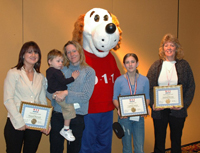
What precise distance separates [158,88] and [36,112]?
1513 mm

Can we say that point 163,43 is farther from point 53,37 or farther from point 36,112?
point 36,112

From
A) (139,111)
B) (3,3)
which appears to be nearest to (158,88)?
(139,111)

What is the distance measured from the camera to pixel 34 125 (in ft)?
7.18

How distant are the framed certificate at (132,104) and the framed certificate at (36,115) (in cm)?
87

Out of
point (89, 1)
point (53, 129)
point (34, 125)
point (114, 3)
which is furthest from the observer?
point (114, 3)

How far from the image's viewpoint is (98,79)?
2.73 meters

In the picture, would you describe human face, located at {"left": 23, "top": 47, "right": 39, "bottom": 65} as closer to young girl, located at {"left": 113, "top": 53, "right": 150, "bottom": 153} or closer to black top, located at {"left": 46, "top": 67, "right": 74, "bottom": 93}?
black top, located at {"left": 46, "top": 67, "right": 74, "bottom": 93}

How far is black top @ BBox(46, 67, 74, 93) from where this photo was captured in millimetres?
2277

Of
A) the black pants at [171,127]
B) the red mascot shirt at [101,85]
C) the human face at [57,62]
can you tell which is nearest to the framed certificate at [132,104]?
the red mascot shirt at [101,85]

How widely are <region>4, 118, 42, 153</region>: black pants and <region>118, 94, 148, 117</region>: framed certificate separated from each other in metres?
1.04

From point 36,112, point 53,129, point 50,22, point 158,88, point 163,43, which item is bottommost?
point 53,129

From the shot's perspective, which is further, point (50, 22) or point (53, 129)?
point (50, 22)

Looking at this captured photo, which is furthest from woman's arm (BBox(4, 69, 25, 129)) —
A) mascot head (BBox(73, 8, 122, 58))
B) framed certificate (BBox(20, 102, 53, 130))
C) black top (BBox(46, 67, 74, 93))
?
mascot head (BBox(73, 8, 122, 58))

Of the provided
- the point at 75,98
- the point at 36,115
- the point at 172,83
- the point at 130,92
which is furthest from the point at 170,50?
the point at 36,115
